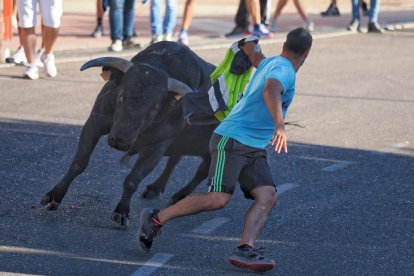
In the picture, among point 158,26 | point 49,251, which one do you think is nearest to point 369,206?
point 49,251

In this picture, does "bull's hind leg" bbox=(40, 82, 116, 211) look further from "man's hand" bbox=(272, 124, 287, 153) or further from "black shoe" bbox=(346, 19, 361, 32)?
"black shoe" bbox=(346, 19, 361, 32)

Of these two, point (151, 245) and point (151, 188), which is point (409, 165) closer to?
point (151, 188)

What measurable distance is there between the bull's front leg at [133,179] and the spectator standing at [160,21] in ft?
29.5

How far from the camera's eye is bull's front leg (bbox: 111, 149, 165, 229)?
751cm

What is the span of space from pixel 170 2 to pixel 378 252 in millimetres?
10270

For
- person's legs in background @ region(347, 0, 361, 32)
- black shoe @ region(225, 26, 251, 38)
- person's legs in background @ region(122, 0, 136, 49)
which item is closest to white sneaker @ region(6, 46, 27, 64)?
person's legs in background @ region(122, 0, 136, 49)

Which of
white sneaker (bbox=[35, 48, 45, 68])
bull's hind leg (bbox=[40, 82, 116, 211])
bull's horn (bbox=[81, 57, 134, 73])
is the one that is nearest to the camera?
bull's horn (bbox=[81, 57, 134, 73])

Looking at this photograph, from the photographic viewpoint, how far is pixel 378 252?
729 centimetres

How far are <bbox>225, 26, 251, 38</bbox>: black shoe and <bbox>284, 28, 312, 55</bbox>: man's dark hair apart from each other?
1273 cm

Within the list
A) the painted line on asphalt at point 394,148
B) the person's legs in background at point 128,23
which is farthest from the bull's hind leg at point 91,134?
the person's legs in background at point 128,23

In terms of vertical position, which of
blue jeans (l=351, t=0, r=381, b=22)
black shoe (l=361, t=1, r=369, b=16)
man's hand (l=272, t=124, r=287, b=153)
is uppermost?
man's hand (l=272, t=124, r=287, b=153)

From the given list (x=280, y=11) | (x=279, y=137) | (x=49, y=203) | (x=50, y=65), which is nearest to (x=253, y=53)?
→ (x=279, y=137)

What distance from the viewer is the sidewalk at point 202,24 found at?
56.1 ft

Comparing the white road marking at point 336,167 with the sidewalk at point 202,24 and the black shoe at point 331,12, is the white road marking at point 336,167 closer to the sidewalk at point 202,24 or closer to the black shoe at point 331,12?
the sidewalk at point 202,24
